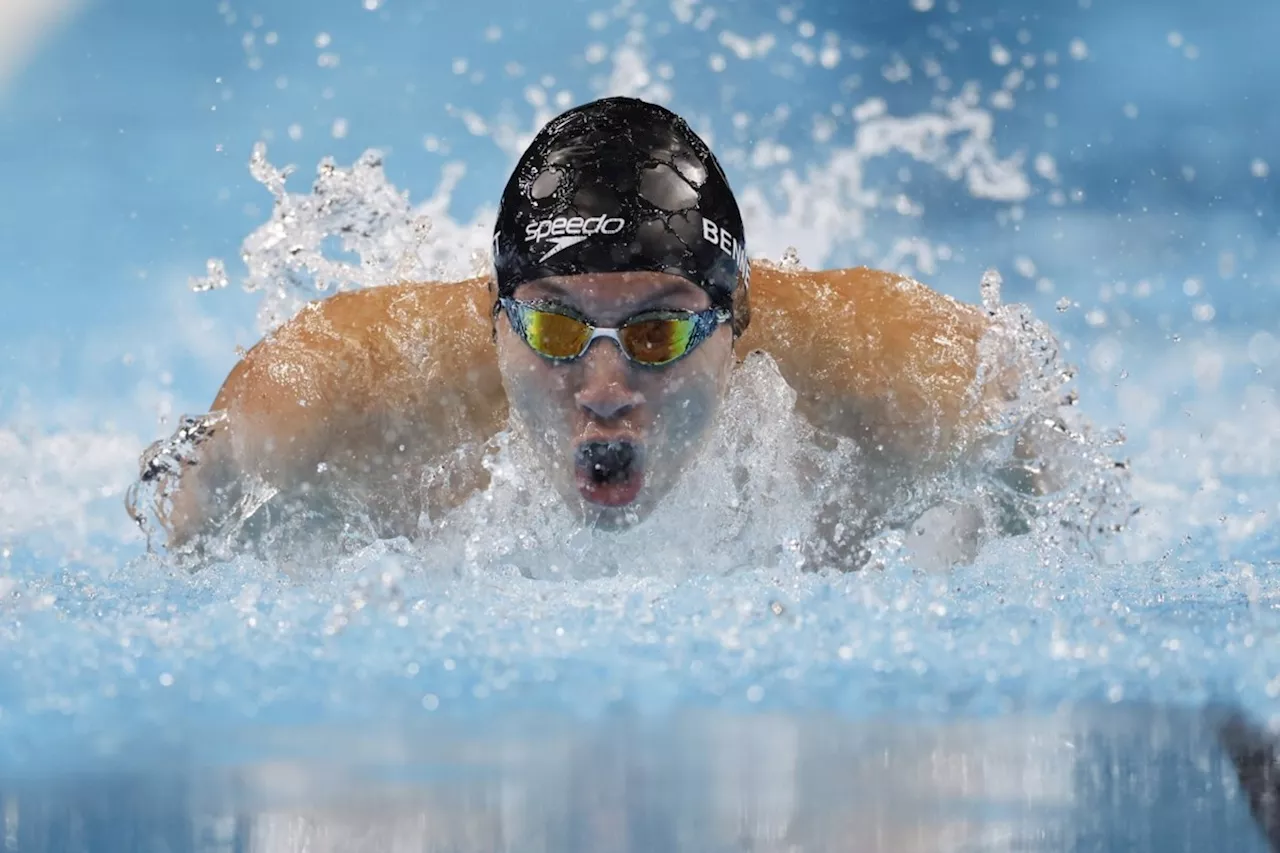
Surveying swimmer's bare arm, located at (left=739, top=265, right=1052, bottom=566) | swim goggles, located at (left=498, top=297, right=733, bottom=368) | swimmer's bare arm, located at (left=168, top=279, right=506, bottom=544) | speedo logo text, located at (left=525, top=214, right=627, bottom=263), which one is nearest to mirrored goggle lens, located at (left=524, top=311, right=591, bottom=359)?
swim goggles, located at (left=498, top=297, right=733, bottom=368)

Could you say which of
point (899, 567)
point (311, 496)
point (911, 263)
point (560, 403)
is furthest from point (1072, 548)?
point (911, 263)

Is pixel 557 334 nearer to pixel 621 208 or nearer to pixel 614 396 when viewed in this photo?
pixel 614 396

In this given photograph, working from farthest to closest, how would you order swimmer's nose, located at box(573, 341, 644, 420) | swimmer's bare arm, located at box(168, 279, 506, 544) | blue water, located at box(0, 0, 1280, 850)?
1. swimmer's bare arm, located at box(168, 279, 506, 544)
2. swimmer's nose, located at box(573, 341, 644, 420)
3. blue water, located at box(0, 0, 1280, 850)

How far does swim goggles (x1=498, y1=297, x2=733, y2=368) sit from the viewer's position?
2.57 metres

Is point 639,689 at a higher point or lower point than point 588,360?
lower

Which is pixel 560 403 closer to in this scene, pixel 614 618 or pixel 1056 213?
pixel 614 618

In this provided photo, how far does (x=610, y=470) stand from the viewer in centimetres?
261

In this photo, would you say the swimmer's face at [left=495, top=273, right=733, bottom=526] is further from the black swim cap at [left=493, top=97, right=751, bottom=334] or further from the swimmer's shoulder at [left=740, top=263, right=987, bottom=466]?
the swimmer's shoulder at [left=740, top=263, right=987, bottom=466]

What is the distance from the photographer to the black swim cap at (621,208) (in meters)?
2.62

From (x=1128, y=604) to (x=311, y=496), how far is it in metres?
1.57

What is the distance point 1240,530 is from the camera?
13.8 feet

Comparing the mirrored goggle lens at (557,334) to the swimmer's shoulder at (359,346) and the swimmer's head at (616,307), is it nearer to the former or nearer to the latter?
the swimmer's head at (616,307)

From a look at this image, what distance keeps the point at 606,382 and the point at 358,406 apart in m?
0.59

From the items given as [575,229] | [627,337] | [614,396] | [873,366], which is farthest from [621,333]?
[873,366]
